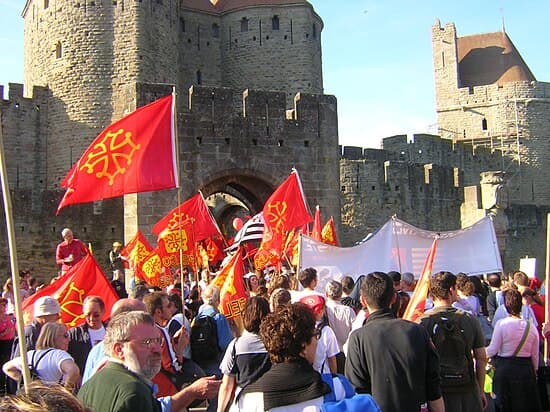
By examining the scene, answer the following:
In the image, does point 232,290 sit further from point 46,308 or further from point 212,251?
point 212,251

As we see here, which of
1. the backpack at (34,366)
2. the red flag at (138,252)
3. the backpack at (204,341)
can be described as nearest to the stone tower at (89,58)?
the red flag at (138,252)

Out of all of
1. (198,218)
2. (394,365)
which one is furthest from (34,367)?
(198,218)

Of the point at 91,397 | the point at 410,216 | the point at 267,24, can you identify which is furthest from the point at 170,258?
the point at 267,24

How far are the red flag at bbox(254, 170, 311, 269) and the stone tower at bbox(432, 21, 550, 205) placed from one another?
38625mm

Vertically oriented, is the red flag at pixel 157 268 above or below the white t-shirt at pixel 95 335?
above

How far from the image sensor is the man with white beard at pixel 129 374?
3.41 meters

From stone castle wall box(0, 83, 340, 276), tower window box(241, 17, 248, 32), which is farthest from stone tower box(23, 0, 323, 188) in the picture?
stone castle wall box(0, 83, 340, 276)

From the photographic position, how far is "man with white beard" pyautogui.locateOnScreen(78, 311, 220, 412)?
341 cm

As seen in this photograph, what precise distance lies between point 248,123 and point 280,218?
5.21 m

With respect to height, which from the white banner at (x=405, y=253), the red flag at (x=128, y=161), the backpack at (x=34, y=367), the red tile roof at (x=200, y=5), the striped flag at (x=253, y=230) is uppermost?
the red tile roof at (x=200, y=5)

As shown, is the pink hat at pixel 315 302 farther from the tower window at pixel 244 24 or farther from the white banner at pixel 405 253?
the tower window at pixel 244 24

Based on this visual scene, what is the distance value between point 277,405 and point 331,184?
15.6m

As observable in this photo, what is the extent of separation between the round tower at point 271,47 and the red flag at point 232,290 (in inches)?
1239

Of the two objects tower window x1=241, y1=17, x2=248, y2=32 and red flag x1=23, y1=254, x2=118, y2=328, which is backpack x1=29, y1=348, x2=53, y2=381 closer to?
red flag x1=23, y1=254, x2=118, y2=328
